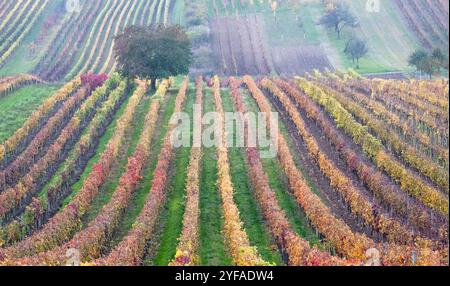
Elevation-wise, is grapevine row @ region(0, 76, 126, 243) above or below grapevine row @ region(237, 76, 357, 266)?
below

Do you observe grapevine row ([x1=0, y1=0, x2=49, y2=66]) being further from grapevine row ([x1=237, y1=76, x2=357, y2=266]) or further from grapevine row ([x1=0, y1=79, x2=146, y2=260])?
grapevine row ([x1=237, y1=76, x2=357, y2=266])

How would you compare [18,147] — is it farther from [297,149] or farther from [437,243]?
[437,243]

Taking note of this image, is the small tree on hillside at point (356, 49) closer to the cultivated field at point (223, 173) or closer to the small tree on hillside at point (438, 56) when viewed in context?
the cultivated field at point (223, 173)

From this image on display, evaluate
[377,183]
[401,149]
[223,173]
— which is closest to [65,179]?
[223,173]

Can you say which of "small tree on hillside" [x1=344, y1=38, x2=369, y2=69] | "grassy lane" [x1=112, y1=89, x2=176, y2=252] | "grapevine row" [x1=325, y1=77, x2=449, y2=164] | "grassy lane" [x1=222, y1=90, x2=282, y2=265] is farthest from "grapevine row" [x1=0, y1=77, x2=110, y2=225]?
"small tree on hillside" [x1=344, y1=38, x2=369, y2=69]
